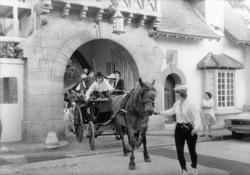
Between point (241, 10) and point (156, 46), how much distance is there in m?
15.7

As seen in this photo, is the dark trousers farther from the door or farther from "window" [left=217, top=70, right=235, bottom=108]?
"window" [left=217, top=70, right=235, bottom=108]

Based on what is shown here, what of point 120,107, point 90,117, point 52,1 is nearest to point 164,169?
point 120,107

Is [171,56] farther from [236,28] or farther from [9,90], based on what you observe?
[9,90]

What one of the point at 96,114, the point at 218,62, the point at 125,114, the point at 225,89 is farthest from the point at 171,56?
the point at 125,114

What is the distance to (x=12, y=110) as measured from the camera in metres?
12.2

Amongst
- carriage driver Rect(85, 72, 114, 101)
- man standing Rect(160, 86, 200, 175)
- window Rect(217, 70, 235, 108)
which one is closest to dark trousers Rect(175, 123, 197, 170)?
man standing Rect(160, 86, 200, 175)

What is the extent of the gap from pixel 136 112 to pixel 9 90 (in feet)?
18.5

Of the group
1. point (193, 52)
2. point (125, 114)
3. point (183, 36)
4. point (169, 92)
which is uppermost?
point (183, 36)

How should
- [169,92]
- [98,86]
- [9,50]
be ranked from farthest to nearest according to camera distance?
[169,92] < [9,50] < [98,86]

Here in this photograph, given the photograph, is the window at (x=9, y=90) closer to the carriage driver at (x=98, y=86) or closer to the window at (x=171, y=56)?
the carriage driver at (x=98, y=86)

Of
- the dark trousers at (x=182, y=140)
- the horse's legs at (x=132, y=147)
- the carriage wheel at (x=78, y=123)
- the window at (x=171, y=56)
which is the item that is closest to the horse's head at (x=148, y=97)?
the dark trousers at (x=182, y=140)

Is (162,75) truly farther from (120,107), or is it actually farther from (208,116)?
(120,107)

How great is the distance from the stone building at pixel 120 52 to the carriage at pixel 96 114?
1114 mm

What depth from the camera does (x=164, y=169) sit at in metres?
7.91
